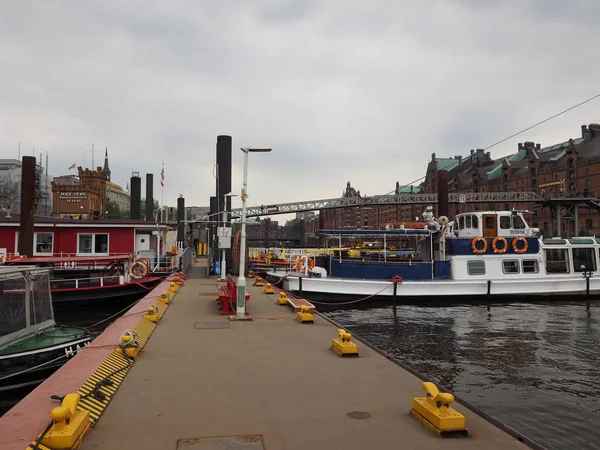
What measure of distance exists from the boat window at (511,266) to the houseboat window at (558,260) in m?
2.28

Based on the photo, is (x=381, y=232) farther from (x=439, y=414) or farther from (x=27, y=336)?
(x=439, y=414)

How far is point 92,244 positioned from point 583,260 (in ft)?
102

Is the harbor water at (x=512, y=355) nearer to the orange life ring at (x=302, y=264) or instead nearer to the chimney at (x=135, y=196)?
the orange life ring at (x=302, y=264)

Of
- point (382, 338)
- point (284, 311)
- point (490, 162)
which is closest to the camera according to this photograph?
point (284, 311)

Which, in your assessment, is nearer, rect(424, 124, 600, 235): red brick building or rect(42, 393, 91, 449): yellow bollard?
rect(42, 393, 91, 449): yellow bollard

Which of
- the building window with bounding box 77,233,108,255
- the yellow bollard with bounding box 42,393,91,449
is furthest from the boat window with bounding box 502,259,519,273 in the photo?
the yellow bollard with bounding box 42,393,91,449

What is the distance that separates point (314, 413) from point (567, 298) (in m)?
25.5

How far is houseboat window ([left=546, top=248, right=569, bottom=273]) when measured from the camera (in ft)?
84.7

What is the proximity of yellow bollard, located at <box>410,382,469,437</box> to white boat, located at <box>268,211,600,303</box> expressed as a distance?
18196 mm

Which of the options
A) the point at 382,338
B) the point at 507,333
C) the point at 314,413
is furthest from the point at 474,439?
the point at 507,333

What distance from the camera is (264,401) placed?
6.04 m

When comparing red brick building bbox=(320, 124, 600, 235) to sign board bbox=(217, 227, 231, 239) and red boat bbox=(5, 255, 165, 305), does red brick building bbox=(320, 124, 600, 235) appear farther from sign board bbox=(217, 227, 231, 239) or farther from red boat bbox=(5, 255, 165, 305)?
red boat bbox=(5, 255, 165, 305)

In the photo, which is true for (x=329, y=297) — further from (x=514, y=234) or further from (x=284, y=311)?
(x=514, y=234)

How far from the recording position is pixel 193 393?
20.8 ft
